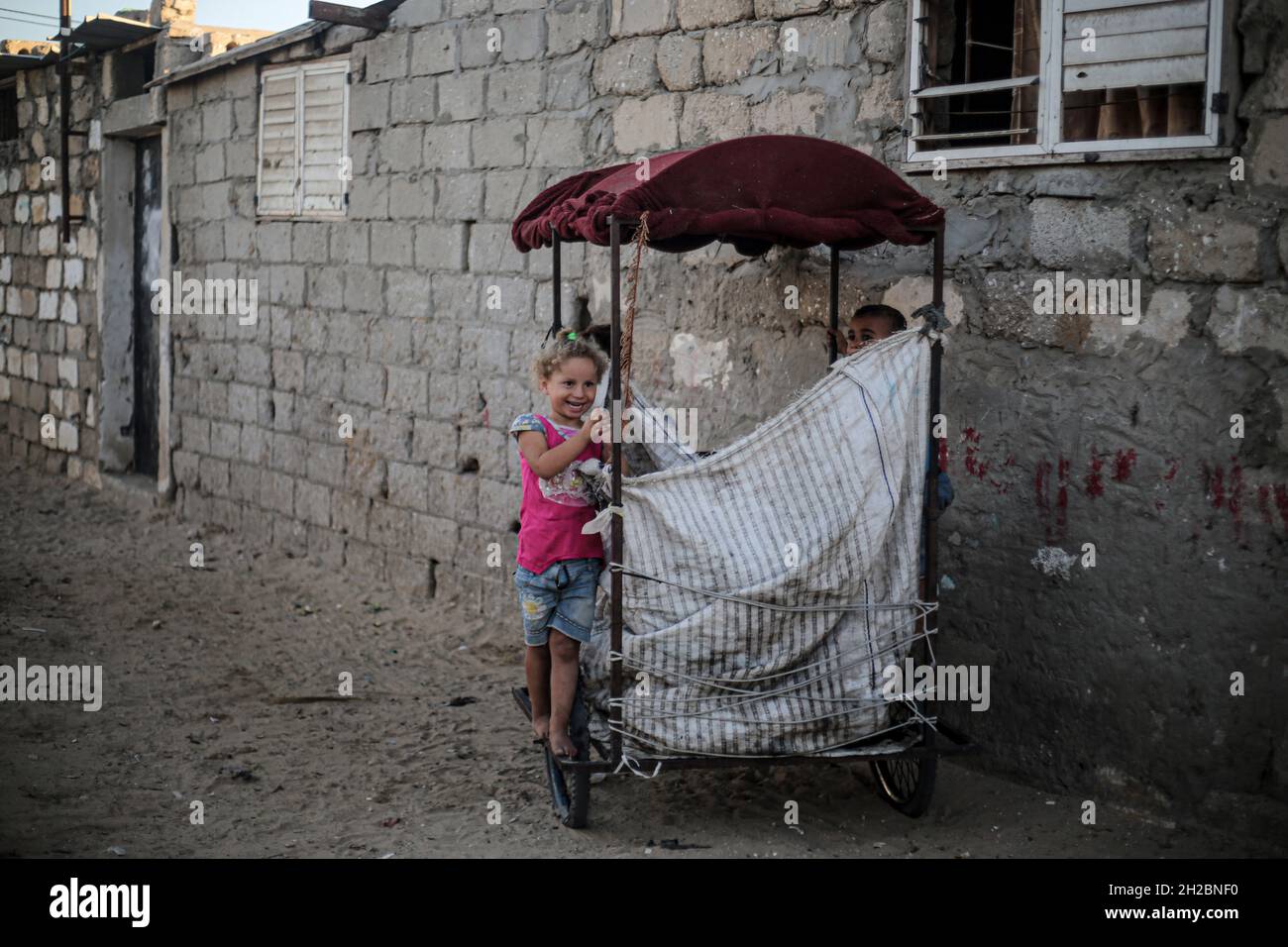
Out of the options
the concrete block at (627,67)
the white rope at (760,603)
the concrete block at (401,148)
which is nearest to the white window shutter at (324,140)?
the concrete block at (401,148)

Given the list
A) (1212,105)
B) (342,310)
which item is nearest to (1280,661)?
(1212,105)

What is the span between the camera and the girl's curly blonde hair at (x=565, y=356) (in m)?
3.88

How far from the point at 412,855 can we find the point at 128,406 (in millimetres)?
7852

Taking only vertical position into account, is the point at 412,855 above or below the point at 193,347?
below

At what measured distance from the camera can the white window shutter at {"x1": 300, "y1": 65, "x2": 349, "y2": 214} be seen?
25.2 feet

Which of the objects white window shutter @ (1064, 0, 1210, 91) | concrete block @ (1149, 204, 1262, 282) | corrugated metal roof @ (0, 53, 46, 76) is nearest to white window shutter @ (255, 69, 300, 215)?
corrugated metal roof @ (0, 53, 46, 76)

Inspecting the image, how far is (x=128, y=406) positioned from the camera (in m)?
10.6

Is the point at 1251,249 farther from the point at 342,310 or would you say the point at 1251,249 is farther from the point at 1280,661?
the point at 342,310

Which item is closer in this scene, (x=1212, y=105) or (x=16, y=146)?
(x=1212, y=105)

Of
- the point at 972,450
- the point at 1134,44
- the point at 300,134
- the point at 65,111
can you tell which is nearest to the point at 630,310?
the point at 972,450

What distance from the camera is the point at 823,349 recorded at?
4.88 metres

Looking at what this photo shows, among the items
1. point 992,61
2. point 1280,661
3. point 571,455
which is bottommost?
point 1280,661

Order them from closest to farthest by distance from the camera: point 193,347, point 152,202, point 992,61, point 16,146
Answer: point 992,61
point 193,347
point 152,202
point 16,146

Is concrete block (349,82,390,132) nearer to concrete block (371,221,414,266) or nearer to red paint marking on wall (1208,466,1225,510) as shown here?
concrete block (371,221,414,266)
